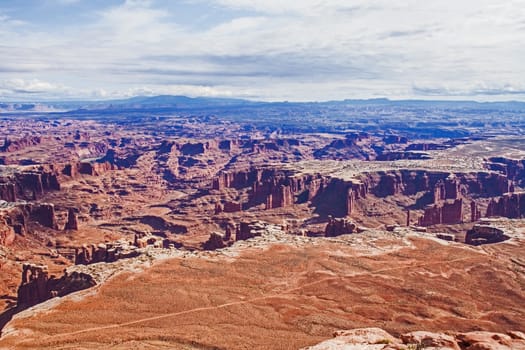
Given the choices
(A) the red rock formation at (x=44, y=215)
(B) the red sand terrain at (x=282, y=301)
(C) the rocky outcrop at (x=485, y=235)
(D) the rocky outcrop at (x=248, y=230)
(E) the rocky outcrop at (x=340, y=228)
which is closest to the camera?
(B) the red sand terrain at (x=282, y=301)

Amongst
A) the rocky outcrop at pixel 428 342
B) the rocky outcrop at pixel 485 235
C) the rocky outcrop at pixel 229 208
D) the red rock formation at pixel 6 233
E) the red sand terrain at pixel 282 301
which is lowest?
the rocky outcrop at pixel 229 208

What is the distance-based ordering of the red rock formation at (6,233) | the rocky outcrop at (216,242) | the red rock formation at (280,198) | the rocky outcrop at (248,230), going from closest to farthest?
the rocky outcrop at (248,230) → the rocky outcrop at (216,242) → the red rock formation at (6,233) → the red rock formation at (280,198)

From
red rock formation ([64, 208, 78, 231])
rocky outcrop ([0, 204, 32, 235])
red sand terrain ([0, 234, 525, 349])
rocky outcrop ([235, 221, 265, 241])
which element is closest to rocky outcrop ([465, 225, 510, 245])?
red sand terrain ([0, 234, 525, 349])

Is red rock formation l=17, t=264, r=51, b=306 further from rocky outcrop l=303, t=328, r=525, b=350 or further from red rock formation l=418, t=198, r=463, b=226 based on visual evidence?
red rock formation l=418, t=198, r=463, b=226

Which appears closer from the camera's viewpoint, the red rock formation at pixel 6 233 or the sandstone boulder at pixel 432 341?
the sandstone boulder at pixel 432 341

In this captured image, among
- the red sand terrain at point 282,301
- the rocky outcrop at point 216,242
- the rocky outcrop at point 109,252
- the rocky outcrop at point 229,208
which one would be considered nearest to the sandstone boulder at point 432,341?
the red sand terrain at point 282,301

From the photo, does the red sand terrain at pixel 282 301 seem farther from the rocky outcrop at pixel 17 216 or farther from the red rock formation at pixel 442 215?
the rocky outcrop at pixel 17 216

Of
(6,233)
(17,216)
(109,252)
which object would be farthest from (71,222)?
(109,252)
